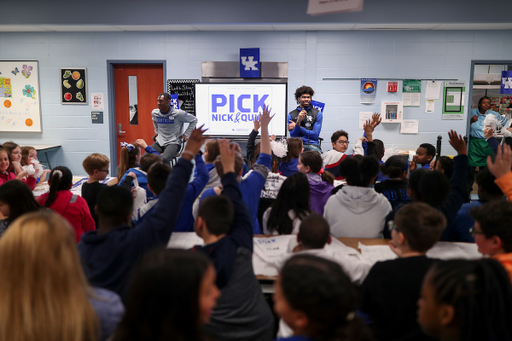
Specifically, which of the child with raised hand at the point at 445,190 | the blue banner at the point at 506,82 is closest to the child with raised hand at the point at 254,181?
the child with raised hand at the point at 445,190

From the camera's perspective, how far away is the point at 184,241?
2033 mm

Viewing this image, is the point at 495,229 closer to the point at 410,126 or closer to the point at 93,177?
the point at 93,177

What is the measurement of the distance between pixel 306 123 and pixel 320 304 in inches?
172

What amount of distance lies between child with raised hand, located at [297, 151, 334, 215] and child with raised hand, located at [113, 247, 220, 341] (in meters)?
2.04

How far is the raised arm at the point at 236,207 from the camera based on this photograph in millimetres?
1445

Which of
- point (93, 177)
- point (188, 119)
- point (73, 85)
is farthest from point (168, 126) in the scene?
point (93, 177)

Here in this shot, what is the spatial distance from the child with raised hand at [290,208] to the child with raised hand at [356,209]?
183 mm

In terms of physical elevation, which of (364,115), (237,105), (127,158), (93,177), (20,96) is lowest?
(93,177)

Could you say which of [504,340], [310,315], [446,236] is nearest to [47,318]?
[310,315]

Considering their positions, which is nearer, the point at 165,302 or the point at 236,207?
the point at 165,302

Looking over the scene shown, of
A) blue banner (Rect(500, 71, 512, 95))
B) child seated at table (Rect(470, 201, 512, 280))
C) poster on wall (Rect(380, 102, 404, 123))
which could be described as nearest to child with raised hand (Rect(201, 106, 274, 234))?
child seated at table (Rect(470, 201, 512, 280))

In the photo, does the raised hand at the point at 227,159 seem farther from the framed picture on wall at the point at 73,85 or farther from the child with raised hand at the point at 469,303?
the framed picture on wall at the point at 73,85

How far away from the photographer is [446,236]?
2.17 meters

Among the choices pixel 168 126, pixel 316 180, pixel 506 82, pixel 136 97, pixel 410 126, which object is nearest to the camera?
pixel 316 180
